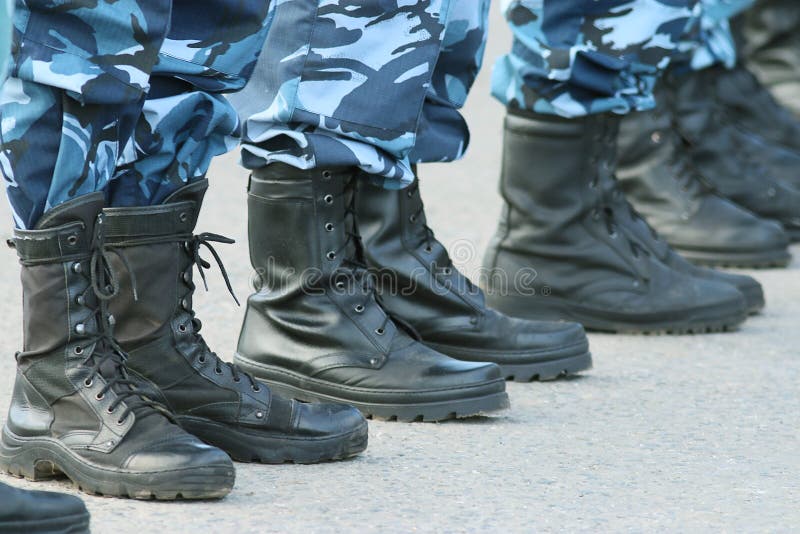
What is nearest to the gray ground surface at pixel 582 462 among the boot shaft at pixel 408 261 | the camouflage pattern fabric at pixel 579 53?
the boot shaft at pixel 408 261

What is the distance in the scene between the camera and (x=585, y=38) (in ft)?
8.25

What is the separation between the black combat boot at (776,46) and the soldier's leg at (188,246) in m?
3.08

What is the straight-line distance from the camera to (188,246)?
167 centimetres

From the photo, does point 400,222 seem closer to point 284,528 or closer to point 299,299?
point 299,299

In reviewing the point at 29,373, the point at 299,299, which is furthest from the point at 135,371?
the point at 299,299

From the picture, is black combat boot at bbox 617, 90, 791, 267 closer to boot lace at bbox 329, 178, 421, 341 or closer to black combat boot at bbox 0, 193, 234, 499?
boot lace at bbox 329, 178, 421, 341

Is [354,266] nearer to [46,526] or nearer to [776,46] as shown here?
[46,526]

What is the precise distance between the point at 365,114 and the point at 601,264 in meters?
0.79

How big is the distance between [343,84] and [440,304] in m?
0.43

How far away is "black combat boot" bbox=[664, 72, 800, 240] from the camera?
10.9 feet

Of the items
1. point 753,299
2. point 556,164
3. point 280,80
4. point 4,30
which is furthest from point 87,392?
point 753,299

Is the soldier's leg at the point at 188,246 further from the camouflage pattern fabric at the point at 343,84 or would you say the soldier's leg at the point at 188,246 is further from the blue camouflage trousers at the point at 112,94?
the camouflage pattern fabric at the point at 343,84

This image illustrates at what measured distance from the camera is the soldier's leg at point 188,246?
1612 mm

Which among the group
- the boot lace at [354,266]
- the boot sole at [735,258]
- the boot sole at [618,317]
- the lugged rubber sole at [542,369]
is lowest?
the boot sole at [735,258]
